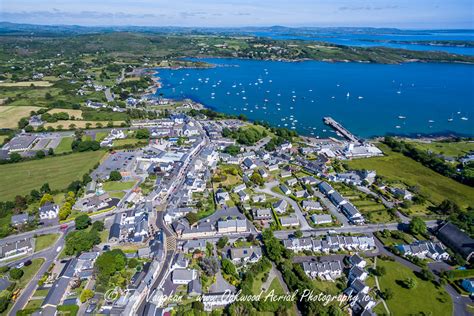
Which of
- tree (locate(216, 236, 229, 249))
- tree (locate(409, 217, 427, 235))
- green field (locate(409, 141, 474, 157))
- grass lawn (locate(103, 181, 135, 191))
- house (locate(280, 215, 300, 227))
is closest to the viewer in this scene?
tree (locate(216, 236, 229, 249))

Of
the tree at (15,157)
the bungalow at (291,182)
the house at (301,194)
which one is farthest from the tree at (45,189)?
the house at (301,194)

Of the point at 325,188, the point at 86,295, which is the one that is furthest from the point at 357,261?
the point at 86,295

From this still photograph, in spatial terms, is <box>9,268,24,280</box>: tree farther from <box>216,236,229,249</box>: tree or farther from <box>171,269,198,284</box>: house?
<box>216,236,229,249</box>: tree

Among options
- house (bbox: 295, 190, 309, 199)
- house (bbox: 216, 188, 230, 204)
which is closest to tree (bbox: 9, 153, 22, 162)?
house (bbox: 216, 188, 230, 204)

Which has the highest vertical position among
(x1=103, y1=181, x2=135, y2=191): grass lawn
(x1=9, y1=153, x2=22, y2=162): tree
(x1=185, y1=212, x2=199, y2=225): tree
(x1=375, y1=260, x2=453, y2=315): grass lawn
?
(x1=9, y1=153, x2=22, y2=162): tree

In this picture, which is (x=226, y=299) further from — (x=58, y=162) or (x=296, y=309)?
(x=58, y=162)

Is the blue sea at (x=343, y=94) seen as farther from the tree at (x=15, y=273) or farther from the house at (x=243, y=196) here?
the tree at (x=15, y=273)
